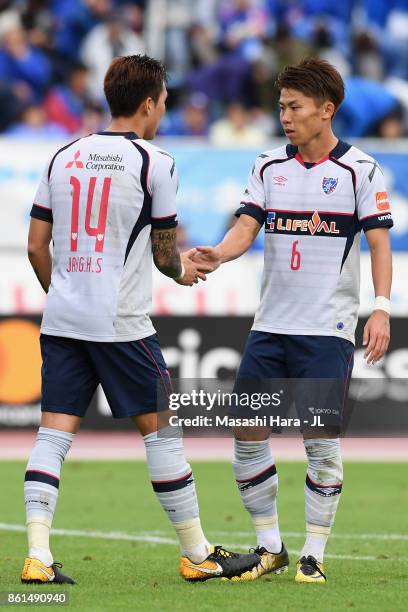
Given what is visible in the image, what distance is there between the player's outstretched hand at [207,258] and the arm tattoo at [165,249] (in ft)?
0.99

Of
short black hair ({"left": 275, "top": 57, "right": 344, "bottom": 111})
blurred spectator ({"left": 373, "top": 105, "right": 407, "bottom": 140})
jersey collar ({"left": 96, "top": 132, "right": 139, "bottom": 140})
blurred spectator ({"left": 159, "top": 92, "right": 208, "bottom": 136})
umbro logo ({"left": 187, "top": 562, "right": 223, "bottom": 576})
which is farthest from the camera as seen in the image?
blurred spectator ({"left": 159, "top": 92, "right": 208, "bottom": 136})

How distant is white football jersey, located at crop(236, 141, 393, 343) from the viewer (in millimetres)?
6512

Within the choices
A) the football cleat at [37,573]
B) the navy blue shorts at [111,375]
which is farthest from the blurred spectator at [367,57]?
the football cleat at [37,573]

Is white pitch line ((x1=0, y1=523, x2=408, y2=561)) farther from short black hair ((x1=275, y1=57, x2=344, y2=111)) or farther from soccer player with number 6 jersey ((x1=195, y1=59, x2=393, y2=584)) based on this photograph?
short black hair ((x1=275, y1=57, x2=344, y2=111))

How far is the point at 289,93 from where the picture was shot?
6531 mm

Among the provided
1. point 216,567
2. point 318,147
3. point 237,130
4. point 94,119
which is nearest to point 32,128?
point 94,119

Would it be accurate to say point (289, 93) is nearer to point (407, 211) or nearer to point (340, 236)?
point (340, 236)

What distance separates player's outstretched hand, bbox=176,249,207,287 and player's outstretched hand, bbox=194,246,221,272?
2 centimetres

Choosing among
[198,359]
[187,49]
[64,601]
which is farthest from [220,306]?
[64,601]

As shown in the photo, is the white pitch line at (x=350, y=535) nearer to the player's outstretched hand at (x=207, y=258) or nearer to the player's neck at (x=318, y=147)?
the player's outstretched hand at (x=207, y=258)

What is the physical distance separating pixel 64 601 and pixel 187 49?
1366 cm

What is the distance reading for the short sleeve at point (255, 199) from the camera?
21.9 ft

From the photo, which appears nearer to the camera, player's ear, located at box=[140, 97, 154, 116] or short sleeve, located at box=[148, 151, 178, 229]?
short sleeve, located at box=[148, 151, 178, 229]

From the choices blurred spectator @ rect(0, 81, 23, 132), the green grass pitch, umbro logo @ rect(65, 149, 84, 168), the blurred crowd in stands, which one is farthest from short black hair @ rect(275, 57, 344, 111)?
blurred spectator @ rect(0, 81, 23, 132)
